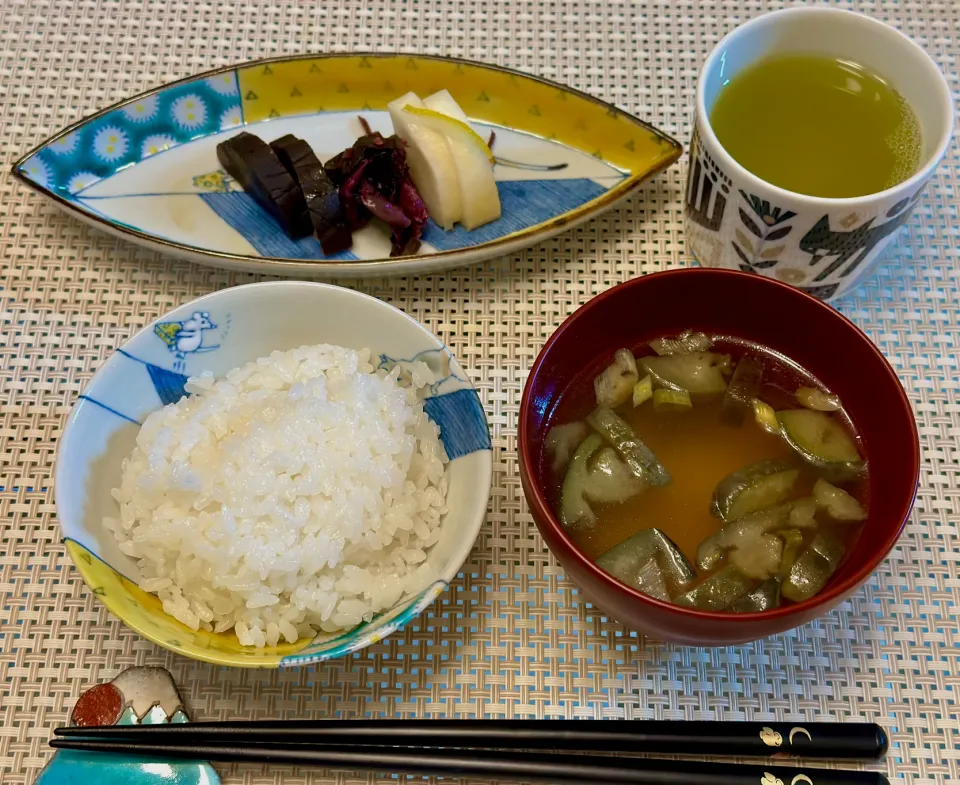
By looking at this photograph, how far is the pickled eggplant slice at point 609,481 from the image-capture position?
146 centimetres

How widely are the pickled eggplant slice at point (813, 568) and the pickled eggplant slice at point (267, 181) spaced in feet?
4.15

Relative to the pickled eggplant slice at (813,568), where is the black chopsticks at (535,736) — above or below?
below

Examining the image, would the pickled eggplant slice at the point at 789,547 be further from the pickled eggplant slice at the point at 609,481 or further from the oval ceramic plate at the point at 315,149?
the oval ceramic plate at the point at 315,149

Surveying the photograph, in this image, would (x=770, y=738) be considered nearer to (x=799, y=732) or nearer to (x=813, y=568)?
(x=799, y=732)

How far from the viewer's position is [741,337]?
165 centimetres

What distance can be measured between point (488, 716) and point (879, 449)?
2.78 ft

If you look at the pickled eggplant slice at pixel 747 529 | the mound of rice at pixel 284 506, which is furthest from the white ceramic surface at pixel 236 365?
the pickled eggplant slice at pixel 747 529

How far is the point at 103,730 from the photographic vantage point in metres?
1.42

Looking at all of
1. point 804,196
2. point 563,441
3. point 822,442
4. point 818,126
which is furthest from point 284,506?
point 818,126

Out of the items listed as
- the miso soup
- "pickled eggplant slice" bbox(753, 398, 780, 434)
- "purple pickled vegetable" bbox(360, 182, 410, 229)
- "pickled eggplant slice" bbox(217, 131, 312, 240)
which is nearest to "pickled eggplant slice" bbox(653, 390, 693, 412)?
the miso soup

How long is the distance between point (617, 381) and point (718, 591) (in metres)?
0.42

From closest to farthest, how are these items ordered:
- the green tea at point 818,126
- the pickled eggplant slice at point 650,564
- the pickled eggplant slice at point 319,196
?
the pickled eggplant slice at point 650,564
the green tea at point 818,126
the pickled eggplant slice at point 319,196

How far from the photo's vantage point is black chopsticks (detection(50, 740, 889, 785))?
1367 mm

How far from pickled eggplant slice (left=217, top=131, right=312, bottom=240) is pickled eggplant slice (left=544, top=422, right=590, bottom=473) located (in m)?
0.82
